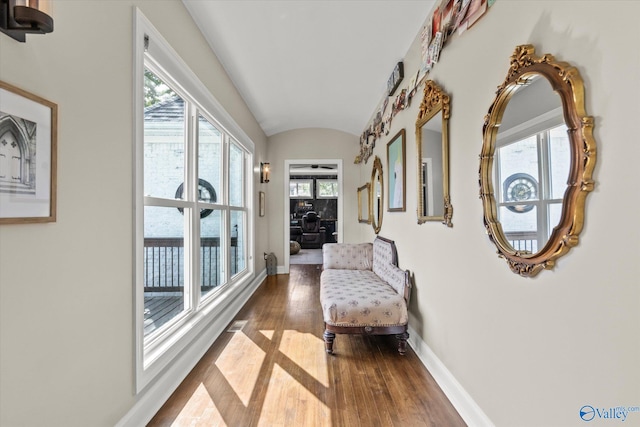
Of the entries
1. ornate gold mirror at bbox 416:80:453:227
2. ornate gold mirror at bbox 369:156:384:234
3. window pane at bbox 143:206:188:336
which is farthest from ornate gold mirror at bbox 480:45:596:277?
ornate gold mirror at bbox 369:156:384:234

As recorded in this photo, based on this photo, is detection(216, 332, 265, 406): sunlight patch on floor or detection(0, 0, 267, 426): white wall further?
detection(216, 332, 265, 406): sunlight patch on floor

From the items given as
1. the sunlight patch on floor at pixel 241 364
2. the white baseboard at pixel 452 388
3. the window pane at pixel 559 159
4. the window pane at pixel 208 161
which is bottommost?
the sunlight patch on floor at pixel 241 364

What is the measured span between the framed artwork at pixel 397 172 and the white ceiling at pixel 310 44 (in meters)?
0.79

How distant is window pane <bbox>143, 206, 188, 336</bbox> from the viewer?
1.85 metres

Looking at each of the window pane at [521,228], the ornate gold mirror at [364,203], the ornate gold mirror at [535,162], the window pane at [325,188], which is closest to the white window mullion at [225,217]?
the ornate gold mirror at [364,203]

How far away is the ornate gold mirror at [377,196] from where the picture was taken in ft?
12.5

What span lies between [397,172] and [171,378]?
256 centimetres

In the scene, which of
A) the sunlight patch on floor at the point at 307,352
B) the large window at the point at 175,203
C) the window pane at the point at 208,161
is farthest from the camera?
the window pane at the point at 208,161

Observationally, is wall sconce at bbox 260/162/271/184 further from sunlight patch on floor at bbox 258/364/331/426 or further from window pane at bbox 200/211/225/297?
sunlight patch on floor at bbox 258/364/331/426

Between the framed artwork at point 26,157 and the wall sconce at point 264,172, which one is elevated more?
the wall sconce at point 264,172

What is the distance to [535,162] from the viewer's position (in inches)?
43.2

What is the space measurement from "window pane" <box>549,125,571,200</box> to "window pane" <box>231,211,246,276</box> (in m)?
3.27

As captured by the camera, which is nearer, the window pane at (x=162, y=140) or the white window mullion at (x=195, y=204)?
the window pane at (x=162, y=140)

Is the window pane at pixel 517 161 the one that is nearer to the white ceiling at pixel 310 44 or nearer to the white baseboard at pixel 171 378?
the white ceiling at pixel 310 44
